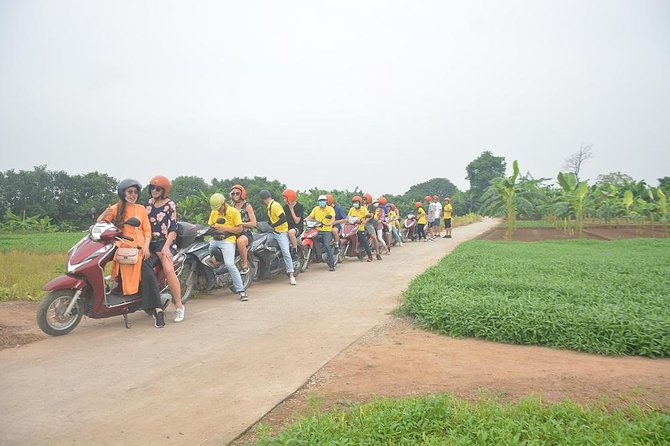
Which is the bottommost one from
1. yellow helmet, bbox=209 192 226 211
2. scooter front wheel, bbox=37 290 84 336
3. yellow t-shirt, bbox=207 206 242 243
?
scooter front wheel, bbox=37 290 84 336

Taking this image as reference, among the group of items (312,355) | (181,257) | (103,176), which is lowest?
(312,355)

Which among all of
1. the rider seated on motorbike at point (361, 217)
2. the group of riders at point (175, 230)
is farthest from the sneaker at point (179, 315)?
the rider seated on motorbike at point (361, 217)

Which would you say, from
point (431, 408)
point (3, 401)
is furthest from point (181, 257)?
point (431, 408)

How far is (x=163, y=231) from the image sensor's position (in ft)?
19.5

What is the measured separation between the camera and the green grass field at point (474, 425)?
8.59 feet

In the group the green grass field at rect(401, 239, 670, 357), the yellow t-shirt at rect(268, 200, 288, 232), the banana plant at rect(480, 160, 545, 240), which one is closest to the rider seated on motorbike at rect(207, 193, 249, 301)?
the yellow t-shirt at rect(268, 200, 288, 232)

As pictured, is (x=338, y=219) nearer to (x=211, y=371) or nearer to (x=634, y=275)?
(x=634, y=275)

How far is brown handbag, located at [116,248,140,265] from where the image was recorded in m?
5.46

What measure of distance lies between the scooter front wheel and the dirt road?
0.13 m

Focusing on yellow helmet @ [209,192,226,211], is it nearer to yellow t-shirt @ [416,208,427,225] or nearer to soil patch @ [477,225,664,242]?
yellow t-shirt @ [416,208,427,225]

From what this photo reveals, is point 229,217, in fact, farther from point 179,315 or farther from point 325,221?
point 325,221

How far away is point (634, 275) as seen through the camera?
24.8 ft

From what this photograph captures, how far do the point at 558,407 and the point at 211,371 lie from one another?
2.63 metres

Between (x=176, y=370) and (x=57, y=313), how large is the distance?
1984 millimetres
